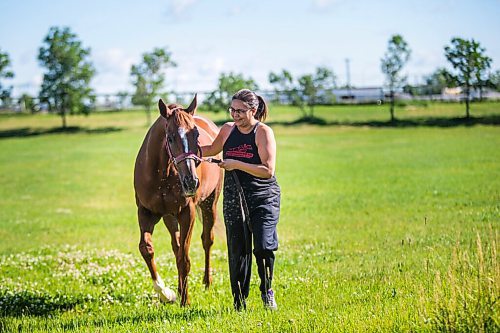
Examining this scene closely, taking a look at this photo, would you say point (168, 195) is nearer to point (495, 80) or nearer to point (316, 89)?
point (495, 80)

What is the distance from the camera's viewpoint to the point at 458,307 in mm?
5961

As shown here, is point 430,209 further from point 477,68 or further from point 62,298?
point 477,68

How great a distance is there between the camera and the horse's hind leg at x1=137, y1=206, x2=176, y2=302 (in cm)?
852

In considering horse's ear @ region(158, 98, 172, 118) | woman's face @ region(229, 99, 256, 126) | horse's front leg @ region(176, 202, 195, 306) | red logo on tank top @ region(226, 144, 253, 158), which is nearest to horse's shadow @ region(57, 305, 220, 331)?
horse's front leg @ region(176, 202, 195, 306)

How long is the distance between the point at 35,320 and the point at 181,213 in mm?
2140

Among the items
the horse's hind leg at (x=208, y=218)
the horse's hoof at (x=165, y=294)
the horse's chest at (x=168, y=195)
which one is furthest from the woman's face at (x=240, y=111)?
the horse's hind leg at (x=208, y=218)

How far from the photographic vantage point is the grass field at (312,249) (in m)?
6.64

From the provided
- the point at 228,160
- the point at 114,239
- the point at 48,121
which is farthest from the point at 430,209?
the point at 48,121

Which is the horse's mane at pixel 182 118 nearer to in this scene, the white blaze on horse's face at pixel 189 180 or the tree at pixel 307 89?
the white blaze on horse's face at pixel 189 180

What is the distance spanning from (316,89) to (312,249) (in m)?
48.2

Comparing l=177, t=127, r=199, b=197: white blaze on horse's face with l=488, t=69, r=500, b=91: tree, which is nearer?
l=177, t=127, r=199, b=197: white blaze on horse's face

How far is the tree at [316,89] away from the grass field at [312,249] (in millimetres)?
18887

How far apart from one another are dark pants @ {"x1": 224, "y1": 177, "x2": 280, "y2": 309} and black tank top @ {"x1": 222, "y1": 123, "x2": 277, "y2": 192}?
8cm

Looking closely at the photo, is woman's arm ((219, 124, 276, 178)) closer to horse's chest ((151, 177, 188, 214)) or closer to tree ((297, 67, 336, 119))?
horse's chest ((151, 177, 188, 214))
